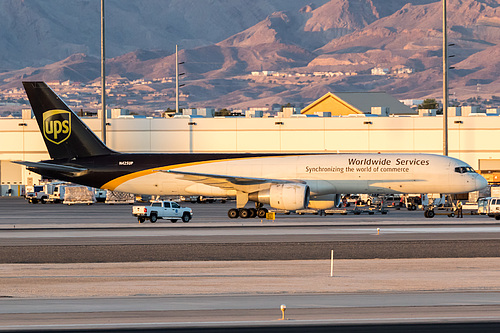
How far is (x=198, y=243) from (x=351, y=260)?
11225mm

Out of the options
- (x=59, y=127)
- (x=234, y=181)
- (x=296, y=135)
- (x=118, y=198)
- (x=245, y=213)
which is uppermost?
(x=296, y=135)

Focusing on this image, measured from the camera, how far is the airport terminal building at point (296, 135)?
11519cm

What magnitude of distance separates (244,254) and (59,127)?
35.6 meters

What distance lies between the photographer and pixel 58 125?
74062mm

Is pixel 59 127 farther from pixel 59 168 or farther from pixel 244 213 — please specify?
pixel 244 213

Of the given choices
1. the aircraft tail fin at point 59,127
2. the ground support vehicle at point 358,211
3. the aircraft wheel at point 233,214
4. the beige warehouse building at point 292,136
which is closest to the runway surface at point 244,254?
the aircraft wheel at point 233,214

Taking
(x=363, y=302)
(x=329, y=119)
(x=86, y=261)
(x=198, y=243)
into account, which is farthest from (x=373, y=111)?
(x=363, y=302)

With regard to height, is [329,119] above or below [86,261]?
above

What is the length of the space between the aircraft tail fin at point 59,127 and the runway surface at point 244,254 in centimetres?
567

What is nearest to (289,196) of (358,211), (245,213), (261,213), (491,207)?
(261,213)

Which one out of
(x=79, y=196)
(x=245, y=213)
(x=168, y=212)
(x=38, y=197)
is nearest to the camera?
(x=168, y=212)

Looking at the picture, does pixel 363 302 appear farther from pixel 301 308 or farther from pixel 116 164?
pixel 116 164

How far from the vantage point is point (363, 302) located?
28.1m

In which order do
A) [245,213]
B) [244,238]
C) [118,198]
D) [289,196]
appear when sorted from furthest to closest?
1. [118,198]
2. [245,213]
3. [289,196]
4. [244,238]
